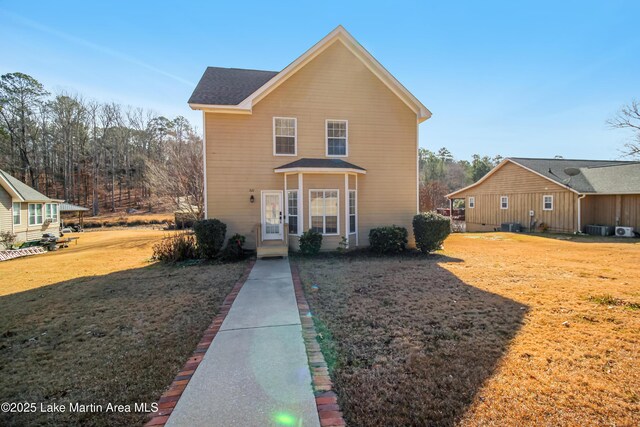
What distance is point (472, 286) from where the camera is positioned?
676cm

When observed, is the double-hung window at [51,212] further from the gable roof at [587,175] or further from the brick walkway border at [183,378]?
the gable roof at [587,175]

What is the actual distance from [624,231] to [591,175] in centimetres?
531

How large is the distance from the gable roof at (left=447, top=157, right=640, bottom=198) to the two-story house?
13968 mm

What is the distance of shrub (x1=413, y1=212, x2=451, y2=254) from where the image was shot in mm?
11234

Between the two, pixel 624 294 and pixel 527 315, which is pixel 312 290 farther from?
pixel 624 294

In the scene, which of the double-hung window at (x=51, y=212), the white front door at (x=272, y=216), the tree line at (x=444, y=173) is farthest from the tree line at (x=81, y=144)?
the tree line at (x=444, y=173)

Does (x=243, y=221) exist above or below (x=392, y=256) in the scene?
above

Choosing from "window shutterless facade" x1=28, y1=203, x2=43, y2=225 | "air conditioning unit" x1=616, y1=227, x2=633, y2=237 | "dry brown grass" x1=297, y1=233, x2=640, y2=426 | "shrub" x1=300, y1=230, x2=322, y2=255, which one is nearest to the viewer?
"dry brown grass" x1=297, y1=233, x2=640, y2=426

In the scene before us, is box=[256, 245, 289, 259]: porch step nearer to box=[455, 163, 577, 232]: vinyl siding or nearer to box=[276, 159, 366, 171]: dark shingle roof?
box=[276, 159, 366, 171]: dark shingle roof

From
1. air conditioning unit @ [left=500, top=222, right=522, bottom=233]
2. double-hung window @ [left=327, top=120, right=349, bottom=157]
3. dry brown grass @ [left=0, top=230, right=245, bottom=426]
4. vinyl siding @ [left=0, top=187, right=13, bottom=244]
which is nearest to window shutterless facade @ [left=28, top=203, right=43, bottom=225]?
vinyl siding @ [left=0, top=187, right=13, bottom=244]

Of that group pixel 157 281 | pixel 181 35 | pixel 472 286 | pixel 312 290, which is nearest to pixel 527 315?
pixel 472 286

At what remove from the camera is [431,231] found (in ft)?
36.8

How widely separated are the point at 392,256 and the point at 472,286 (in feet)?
14.0

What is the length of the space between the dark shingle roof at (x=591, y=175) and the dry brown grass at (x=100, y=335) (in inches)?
915
